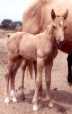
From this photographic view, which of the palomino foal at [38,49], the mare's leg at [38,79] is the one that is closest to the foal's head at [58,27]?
the palomino foal at [38,49]

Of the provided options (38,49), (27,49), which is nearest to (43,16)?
(27,49)

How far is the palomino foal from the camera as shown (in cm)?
543

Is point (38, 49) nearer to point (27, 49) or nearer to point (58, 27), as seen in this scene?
point (27, 49)

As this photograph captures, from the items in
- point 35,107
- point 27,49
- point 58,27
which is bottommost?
point 35,107

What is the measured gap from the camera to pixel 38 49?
227 inches

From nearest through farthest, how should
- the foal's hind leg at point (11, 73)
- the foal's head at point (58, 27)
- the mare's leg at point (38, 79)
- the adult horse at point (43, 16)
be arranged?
1. the foal's head at point (58, 27)
2. the mare's leg at point (38, 79)
3. the foal's hind leg at point (11, 73)
4. the adult horse at point (43, 16)

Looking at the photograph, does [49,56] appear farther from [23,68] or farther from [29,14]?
[29,14]

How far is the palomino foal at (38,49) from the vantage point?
214 inches

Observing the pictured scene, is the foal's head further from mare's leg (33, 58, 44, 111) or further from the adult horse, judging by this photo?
the adult horse

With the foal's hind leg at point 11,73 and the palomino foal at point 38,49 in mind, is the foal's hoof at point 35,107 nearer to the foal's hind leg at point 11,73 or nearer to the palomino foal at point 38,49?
the palomino foal at point 38,49

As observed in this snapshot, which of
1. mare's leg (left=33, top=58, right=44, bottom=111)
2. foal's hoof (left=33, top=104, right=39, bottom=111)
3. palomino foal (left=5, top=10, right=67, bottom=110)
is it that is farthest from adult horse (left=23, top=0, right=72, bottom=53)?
foal's hoof (left=33, top=104, right=39, bottom=111)

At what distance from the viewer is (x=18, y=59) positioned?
626 centimetres

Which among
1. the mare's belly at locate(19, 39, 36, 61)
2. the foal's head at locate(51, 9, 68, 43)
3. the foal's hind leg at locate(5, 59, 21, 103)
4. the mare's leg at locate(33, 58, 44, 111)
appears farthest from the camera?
the foal's hind leg at locate(5, 59, 21, 103)

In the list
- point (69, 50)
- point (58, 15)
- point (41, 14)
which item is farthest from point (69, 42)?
point (58, 15)
